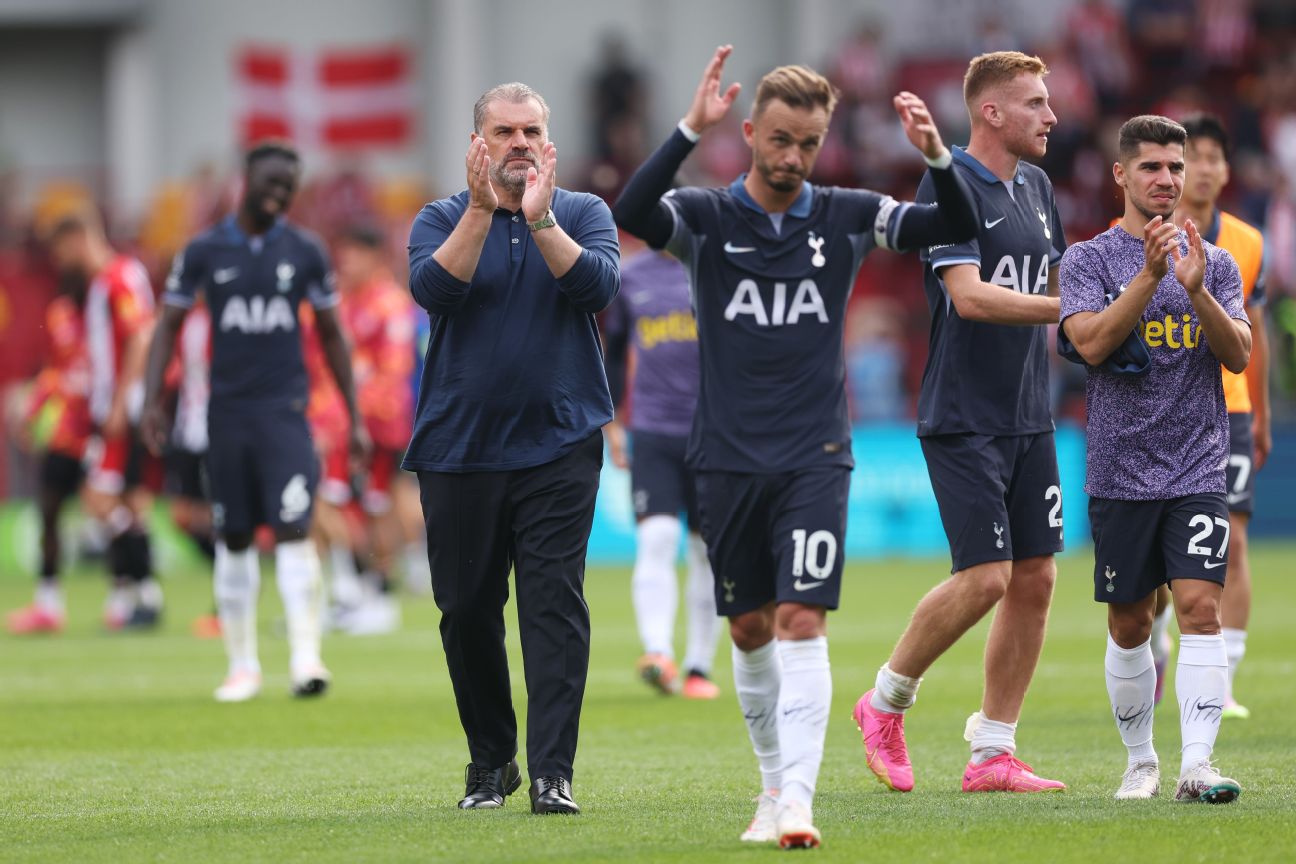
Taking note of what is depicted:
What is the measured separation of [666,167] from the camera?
Result: 263 inches

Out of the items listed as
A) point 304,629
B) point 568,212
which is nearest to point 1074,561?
point 304,629

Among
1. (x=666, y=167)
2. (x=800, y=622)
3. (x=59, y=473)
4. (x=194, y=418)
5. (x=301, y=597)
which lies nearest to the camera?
(x=800, y=622)

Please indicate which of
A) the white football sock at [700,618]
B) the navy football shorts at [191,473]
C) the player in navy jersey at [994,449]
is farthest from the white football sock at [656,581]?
the navy football shorts at [191,473]

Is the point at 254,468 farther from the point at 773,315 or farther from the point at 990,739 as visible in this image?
the point at 773,315

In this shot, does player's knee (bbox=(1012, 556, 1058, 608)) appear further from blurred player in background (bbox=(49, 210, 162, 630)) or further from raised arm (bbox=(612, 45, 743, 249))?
blurred player in background (bbox=(49, 210, 162, 630))

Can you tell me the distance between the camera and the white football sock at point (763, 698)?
6863mm

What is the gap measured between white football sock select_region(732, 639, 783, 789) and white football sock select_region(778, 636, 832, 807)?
29cm

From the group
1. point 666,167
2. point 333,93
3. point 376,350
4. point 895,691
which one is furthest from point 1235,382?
point 333,93

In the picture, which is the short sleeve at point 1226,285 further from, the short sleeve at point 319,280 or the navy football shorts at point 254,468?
the navy football shorts at point 254,468

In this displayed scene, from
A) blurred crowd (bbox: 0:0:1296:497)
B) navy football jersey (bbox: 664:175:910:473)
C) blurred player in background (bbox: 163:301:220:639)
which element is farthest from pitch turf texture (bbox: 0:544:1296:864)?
blurred crowd (bbox: 0:0:1296:497)

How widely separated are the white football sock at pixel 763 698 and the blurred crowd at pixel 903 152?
16951mm

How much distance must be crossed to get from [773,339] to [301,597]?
532 cm

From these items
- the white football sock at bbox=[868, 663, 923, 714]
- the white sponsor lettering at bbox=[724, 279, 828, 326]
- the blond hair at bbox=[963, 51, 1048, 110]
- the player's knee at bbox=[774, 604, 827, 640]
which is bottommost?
the white football sock at bbox=[868, 663, 923, 714]

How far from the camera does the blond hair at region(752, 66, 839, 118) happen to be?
6.71m
